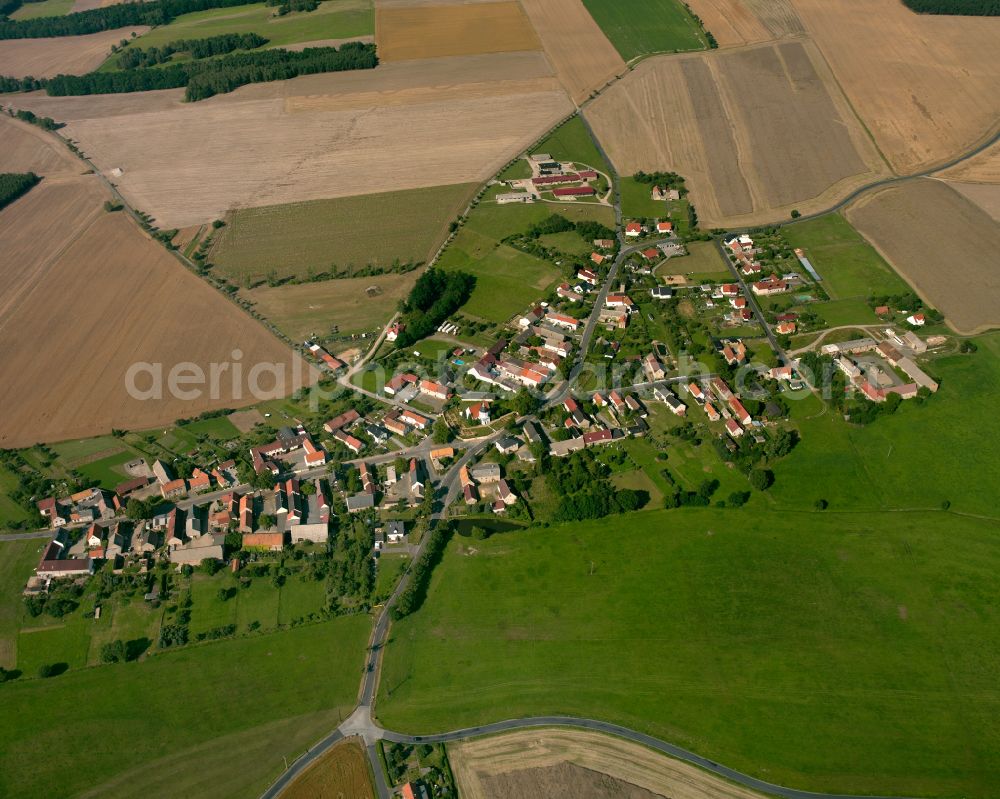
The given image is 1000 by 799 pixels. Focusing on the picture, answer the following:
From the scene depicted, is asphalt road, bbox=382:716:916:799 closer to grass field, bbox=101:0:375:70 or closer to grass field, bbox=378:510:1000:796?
grass field, bbox=378:510:1000:796

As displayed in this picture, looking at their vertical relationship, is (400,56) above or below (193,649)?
above

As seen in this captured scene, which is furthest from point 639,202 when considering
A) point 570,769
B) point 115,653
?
point 115,653

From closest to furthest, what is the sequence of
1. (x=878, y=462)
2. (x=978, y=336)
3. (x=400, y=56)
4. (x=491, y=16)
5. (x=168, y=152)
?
(x=878, y=462), (x=978, y=336), (x=168, y=152), (x=400, y=56), (x=491, y=16)

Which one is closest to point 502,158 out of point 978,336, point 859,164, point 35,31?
point 859,164

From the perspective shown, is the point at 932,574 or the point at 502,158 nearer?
the point at 932,574

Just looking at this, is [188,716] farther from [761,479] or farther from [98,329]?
[98,329]

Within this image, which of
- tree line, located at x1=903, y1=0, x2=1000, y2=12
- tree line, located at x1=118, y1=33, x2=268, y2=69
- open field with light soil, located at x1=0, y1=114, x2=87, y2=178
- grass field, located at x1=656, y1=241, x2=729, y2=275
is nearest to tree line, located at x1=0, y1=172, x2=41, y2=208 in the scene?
open field with light soil, located at x1=0, y1=114, x2=87, y2=178

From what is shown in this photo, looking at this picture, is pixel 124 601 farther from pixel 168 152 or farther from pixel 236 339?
pixel 168 152
